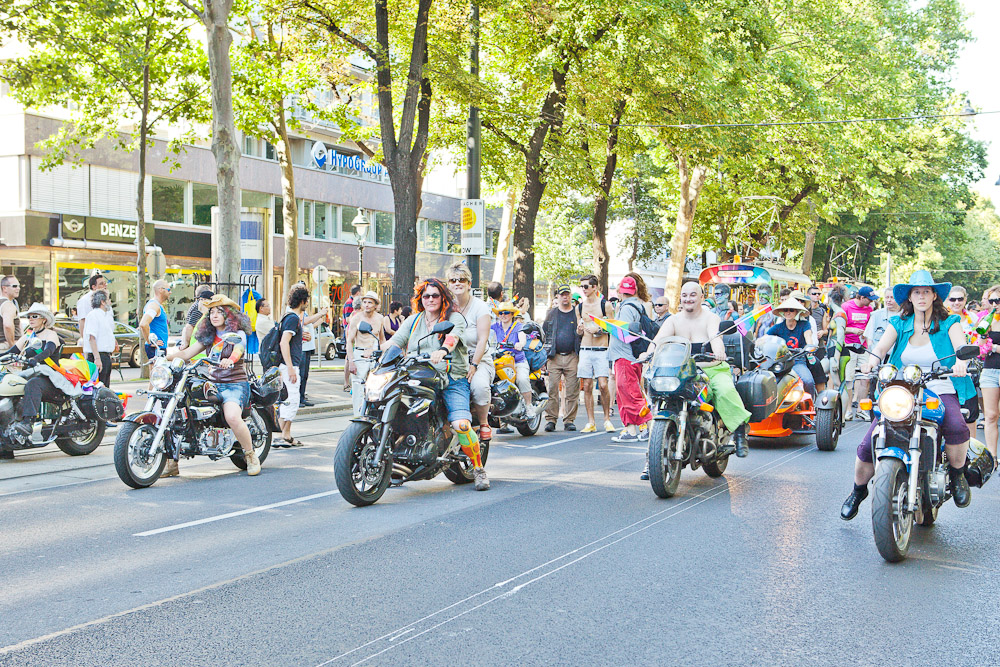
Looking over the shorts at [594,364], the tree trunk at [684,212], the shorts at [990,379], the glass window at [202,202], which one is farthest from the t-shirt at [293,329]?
the glass window at [202,202]

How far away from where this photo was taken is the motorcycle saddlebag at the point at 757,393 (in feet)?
33.7

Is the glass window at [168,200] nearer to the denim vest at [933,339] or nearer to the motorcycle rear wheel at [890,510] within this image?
the denim vest at [933,339]

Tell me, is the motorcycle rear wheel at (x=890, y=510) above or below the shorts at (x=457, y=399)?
below

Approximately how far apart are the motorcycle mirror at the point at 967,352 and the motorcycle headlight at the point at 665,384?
2.25 meters

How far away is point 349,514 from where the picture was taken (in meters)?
7.69

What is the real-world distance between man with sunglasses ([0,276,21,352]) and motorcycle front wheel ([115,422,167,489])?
404cm

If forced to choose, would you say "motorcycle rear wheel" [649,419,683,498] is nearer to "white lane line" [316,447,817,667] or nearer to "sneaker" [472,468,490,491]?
"white lane line" [316,447,817,667]

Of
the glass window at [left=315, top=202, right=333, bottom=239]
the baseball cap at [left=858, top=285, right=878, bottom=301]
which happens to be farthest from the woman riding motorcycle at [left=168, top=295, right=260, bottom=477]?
the glass window at [left=315, top=202, right=333, bottom=239]

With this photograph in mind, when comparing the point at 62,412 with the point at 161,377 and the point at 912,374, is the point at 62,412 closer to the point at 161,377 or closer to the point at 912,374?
the point at 161,377

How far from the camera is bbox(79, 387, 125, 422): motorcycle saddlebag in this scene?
10.8m

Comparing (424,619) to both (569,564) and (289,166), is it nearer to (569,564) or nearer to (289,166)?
(569,564)

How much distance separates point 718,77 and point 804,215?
55.9ft

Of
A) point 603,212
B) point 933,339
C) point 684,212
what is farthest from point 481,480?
point 684,212

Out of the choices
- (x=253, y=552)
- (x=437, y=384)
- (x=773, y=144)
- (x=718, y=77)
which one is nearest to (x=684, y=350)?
(x=437, y=384)
